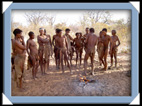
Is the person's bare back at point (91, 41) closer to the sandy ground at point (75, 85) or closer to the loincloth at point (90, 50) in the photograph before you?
the loincloth at point (90, 50)

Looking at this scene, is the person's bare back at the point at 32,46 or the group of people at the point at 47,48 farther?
the person's bare back at the point at 32,46

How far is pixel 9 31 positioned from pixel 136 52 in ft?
12.7

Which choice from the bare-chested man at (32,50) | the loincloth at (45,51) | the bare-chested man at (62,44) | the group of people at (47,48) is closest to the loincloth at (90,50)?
the group of people at (47,48)

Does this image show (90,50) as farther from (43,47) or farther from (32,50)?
(32,50)

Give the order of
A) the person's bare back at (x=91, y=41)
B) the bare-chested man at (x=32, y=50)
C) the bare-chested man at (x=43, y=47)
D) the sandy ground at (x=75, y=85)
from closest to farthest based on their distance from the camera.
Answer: the sandy ground at (x=75, y=85)
the bare-chested man at (x=32, y=50)
the person's bare back at (x=91, y=41)
the bare-chested man at (x=43, y=47)

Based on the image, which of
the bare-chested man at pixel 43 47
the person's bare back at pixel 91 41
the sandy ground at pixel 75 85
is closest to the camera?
the sandy ground at pixel 75 85

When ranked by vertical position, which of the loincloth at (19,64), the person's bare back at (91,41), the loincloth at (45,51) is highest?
the person's bare back at (91,41)

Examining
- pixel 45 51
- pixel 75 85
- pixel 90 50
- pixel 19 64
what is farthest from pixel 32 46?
pixel 90 50

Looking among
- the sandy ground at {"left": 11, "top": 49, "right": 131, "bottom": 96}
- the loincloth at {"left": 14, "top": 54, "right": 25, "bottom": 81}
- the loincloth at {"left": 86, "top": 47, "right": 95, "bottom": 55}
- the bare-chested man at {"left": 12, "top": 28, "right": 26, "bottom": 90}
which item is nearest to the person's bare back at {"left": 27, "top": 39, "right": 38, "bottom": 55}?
the bare-chested man at {"left": 12, "top": 28, "right": 26, "bottom": 90}

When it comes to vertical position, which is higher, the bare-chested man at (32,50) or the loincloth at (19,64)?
the bare-chested man at (32,50)

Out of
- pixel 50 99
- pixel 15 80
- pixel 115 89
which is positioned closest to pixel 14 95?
pixel 15 80

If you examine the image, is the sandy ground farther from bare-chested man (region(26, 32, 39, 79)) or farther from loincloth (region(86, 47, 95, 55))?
loincloth (region(86, 47, 95, 55))

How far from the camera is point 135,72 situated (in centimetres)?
407

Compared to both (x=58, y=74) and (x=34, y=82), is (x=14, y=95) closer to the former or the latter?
(x=34, y=82)
